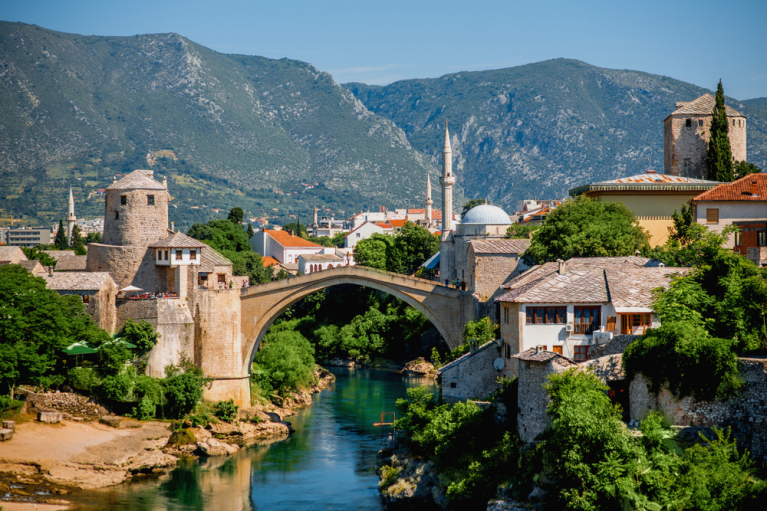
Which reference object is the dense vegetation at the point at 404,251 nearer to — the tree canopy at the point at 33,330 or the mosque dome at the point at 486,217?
the mosque dome at the point at 486,217

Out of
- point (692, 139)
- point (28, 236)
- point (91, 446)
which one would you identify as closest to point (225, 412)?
point (91, 446)

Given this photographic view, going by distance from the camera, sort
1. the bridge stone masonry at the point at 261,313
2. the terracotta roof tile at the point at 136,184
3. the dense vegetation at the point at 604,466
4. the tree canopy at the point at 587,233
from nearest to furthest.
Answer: the dense vegetation at the point at 604,466 → the tree canopy at the point at 587,233 → the bridge stone masonry at the point at 261,313 → the terracotta roof tile at the point at 136,184

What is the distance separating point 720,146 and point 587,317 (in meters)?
24.9

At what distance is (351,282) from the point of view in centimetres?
4722

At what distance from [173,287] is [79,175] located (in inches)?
5529

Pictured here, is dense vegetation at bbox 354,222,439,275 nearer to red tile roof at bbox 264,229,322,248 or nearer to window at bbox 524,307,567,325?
red tile roof at bbox 264,229,322,248

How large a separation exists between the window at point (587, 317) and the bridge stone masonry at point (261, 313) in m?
14.2

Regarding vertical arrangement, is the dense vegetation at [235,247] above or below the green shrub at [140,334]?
above

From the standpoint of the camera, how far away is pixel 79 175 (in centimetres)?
17600

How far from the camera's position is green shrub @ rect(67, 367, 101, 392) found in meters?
40.2

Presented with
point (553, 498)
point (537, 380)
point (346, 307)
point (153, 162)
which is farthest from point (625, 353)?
point (153, 162)

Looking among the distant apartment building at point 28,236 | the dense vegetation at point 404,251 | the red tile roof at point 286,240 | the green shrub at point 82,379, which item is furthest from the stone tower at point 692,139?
the distant apartment building at point 28,236

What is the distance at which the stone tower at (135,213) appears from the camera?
46344 millimetres

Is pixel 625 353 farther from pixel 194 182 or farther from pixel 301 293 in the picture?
pixel 194 182
